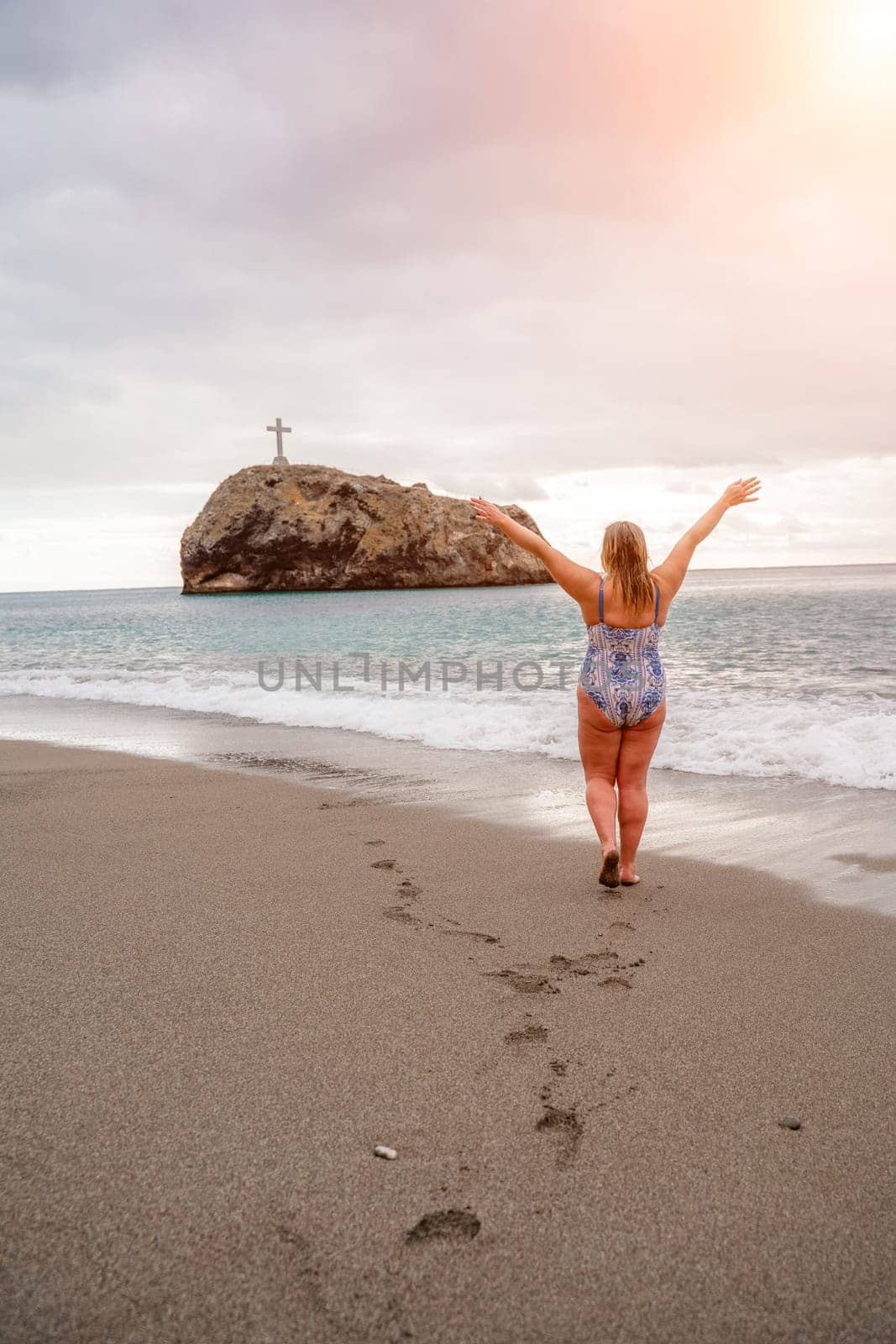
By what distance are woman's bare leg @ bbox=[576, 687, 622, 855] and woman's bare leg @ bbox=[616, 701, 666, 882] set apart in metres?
0.05

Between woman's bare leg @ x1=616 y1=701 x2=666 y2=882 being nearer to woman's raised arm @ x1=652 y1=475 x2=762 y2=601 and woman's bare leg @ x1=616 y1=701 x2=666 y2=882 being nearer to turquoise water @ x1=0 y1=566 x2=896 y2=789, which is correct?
woman's raised arm @ x1=652 y1=475 x2=762 y2=601

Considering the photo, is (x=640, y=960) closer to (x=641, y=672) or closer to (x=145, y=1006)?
(x=641, y=672)

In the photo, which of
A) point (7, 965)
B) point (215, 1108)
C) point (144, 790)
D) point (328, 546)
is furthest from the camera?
point (328, 546)

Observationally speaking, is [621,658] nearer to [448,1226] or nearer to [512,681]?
[448,1226]

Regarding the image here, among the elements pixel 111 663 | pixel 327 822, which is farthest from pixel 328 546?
pixel 327 822

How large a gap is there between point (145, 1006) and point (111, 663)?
70.2ft

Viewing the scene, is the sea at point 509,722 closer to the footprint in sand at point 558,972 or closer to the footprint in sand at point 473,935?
the footprint in sand at point 558,972

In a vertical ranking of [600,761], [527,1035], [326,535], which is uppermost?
[326,535]

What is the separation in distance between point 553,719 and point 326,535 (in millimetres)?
83459

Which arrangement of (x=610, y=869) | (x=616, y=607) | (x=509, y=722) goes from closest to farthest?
1. (x=616, y=607)
2. (x=610, y=869)
3. (x=509, y=722)

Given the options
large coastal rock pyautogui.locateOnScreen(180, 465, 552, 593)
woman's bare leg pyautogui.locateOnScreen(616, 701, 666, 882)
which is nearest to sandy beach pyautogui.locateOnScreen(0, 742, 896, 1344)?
woman's bare leg pyautogui.locateOnScreen(616, 701, 666, 882)

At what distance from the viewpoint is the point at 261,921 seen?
11.7 ft

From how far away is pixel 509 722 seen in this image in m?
9.09

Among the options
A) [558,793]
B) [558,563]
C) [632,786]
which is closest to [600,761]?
[632,786]
